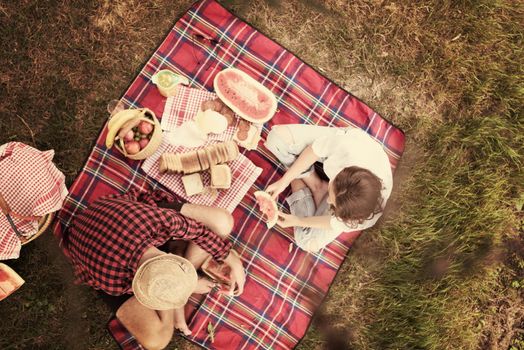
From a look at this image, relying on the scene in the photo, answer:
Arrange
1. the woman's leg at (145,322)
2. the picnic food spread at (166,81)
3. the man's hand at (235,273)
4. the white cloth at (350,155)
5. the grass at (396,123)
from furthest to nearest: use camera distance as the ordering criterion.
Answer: the grass at (396,123), the picnic food spread at (166,81), the man's hand at (235,273), the woman's leg at (145,322), the white cloth at (350,155)

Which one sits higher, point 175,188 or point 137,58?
point 137,58

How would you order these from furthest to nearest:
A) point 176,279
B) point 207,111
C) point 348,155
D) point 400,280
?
point 400,280
point 207,111
point 348,155
point 176,279

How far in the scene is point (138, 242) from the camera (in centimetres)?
269

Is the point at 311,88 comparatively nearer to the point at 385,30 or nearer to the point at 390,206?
the point at 385,30

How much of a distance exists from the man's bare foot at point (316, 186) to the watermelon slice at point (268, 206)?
1.21ft

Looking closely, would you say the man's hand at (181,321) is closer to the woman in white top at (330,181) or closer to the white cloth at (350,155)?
the woman in white top at (330,181)

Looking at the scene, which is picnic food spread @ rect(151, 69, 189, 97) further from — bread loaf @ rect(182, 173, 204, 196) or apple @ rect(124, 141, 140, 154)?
bread loaf @ rect(182, 173, 204, 196)

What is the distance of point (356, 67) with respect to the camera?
4.21m

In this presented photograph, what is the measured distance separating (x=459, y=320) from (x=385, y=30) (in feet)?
9.47

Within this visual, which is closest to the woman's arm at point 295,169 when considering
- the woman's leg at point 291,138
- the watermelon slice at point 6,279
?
the woman's leg at point 291,138

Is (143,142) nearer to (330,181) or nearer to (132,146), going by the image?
(132,146)

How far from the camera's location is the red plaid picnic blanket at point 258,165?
150 inches

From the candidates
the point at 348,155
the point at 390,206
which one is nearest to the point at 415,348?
the point at 390,206

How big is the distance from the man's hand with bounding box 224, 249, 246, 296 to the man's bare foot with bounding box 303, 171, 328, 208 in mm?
861
